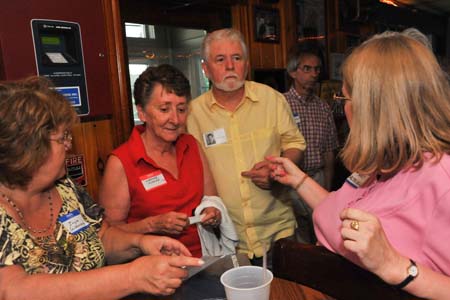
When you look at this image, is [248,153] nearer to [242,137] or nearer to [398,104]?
[242,137]

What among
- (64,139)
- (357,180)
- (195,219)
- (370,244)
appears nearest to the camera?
(370,244)

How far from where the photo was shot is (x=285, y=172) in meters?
1.98

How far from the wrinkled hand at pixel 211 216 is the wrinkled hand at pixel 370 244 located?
87 centimetres

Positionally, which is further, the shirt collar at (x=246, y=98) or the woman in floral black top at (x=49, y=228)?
the shirt collar at (x=246, y=98)

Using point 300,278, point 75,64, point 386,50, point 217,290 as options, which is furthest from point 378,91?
point 75,64

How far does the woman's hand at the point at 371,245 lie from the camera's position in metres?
1.01

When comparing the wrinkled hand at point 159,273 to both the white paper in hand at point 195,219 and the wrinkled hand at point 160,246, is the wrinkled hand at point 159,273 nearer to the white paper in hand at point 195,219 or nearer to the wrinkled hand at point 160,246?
the wrinkled hand at point 160,246

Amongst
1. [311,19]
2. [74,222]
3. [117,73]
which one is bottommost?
[74,222]

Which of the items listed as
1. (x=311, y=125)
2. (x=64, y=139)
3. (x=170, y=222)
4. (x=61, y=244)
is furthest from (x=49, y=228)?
(x=311, y=125)

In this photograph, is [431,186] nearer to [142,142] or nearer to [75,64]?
[142,142]

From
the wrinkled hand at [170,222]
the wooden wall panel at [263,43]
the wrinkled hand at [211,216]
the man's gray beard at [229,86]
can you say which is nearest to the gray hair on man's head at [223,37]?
the man's gray beard at [229,86]

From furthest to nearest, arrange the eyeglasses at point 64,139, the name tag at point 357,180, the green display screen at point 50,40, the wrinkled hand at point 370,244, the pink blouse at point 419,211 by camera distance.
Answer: the green display screen at point 50,40 → the name tag at point 357,180 → the eyeglasses at point 64,139 → the pink blouse at point 419,211 → the wrinkled hand at point 370,244

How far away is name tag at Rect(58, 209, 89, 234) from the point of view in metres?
1.42

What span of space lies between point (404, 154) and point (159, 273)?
794 mm
